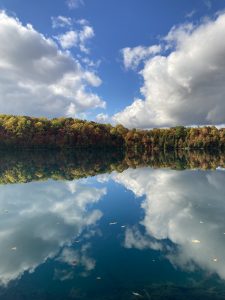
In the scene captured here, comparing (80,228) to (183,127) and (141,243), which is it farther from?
(183,127)

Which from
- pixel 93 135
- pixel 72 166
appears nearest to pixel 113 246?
pixel 72 166

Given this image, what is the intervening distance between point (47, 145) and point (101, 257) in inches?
5382

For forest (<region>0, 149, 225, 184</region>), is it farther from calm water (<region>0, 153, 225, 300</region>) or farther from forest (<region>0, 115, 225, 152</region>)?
forest (<region>0, 115, 225, 152</region>)

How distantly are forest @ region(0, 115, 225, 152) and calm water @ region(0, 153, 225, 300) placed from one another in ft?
375

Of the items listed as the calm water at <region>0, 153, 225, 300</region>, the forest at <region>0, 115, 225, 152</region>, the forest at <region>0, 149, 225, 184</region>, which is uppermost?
the forest at <region>0, 115, 225, 152</region>

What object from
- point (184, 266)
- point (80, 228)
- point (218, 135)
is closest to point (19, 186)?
point (80, 228)

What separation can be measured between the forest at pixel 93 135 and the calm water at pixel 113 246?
114m

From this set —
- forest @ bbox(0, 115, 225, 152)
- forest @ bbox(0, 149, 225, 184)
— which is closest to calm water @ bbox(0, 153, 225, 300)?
forest @ bbox(0, 149, 225, 184)

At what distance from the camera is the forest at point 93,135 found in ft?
456

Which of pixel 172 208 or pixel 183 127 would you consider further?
pixel 183 127

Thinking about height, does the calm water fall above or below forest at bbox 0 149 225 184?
below

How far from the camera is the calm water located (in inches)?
437

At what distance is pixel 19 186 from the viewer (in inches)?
1399

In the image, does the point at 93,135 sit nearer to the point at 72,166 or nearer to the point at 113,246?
the point at 72,166
